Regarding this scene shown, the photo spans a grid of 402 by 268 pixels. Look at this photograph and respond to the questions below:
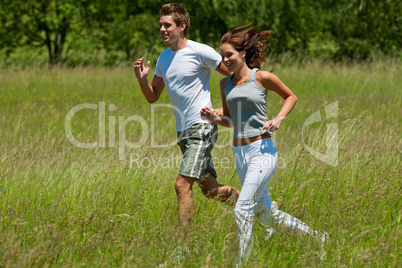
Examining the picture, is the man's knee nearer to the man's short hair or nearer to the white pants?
the white pants

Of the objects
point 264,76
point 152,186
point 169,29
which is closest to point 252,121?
point 264,76

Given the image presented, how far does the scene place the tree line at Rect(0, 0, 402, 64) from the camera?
17.7 metres

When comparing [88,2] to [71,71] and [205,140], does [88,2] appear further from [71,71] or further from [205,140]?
[205,140]

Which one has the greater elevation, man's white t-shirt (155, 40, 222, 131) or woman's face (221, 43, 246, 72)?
woman's face (221, 43, 246, 72)

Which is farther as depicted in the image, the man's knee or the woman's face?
the man's knee

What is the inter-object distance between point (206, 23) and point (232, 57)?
14945 mm

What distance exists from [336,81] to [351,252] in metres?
9.09

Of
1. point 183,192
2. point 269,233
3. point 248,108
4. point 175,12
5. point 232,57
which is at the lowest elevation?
point 269,233

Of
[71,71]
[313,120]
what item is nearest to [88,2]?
[71,71]

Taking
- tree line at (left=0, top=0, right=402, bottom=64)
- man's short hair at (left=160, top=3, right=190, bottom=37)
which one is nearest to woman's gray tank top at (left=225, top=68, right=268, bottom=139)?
man's short hair at (left=160, top=3, right=190, bottom=37)

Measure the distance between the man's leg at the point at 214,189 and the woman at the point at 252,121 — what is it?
23 centimetres

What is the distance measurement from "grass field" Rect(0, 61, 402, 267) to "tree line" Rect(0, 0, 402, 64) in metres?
7.14

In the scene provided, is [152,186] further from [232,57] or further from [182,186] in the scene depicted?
[232,57]

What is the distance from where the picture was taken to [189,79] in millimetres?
4055
